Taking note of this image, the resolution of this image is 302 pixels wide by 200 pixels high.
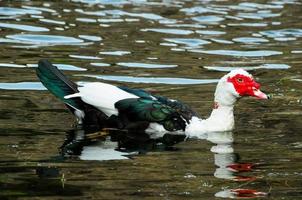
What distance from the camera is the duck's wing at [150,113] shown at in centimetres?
1130

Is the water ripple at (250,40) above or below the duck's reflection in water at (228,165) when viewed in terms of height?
below

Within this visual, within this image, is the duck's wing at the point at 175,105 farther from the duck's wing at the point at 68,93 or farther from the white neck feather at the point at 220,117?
the duck's wing at the point at 68,93

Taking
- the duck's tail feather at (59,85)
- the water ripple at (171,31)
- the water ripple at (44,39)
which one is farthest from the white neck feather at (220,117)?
the water ripple at (171,31)

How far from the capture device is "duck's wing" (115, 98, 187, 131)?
1130 centimetres

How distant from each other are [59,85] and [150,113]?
116 cm

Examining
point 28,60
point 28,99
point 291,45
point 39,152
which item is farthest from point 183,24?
point 39,152

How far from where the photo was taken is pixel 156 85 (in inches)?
558

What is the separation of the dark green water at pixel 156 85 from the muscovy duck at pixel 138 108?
276 mm

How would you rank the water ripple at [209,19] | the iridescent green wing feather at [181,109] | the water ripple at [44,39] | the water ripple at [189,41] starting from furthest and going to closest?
1. the water ripple at [209,19]
2. the water ripple at [189,41]
3. the water ripple at [44,39]
4. the iridescent green wing feather at [181,109]

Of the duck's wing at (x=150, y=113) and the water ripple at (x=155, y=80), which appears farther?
the water ripple at (x=155, y=80)

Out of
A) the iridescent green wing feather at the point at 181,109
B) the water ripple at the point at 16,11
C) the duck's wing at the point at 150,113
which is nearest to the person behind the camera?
the duck's wing at the point at 150,113

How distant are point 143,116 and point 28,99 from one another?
199 cm

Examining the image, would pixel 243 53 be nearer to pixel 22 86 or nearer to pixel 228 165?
pixel 22 86

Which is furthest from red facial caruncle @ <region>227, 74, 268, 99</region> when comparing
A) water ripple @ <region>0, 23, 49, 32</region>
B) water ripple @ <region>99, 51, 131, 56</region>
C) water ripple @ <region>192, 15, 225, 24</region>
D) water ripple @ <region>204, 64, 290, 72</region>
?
water ripple @ <region>192, 15, 225, 24</region>
